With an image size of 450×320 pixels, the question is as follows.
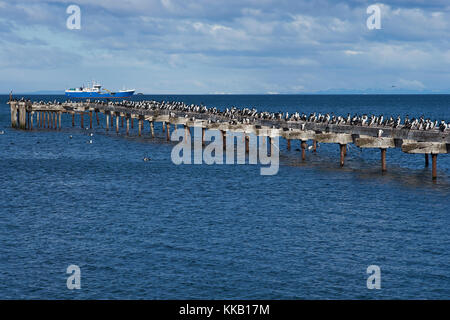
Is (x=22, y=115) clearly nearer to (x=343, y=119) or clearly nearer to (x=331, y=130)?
(x=343, y=119)

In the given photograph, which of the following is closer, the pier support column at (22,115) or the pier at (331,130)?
the pier at (331,130)

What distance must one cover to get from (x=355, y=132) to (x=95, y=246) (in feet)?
105

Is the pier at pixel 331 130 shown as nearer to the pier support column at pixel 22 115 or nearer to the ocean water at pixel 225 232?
the ocean water at pixel 225 232

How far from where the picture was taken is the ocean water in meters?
26.6

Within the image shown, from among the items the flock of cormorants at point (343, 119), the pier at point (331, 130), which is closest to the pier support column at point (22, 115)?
the pier at point (331, 130)

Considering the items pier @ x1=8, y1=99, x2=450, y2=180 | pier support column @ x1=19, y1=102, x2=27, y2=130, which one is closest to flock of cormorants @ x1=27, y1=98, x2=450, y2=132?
pier @ x1=8, y1=99, x2=450, y2=180

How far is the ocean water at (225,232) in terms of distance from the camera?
87.2ft

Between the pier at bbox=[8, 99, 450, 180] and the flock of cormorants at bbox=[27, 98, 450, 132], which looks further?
the flock of cormorants at bbox=[27, 98, 450, 132]

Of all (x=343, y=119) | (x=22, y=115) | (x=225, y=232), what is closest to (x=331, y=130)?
(x=343, y=119)

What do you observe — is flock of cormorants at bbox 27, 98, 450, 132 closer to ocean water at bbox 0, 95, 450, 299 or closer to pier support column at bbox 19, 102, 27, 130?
ocean water at bbox 0, 95, 450, 299

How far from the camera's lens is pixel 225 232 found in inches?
1385

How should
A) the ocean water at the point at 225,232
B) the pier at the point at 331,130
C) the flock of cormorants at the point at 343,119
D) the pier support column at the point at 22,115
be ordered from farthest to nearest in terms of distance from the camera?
the pier support column at the point at 22,115 → the flock of cormorants at the point at 343,119 → the pier at the point at 331,130 → the ocean water at the point at 225,232

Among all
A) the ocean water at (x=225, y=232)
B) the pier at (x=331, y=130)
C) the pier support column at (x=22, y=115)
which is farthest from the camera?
the pier support column at (x=22, y=115)

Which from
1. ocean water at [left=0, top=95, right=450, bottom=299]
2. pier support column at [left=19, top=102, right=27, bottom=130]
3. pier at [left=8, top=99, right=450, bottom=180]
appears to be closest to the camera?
ocean water at [left=0, top=95, right=450, bottom=299]
